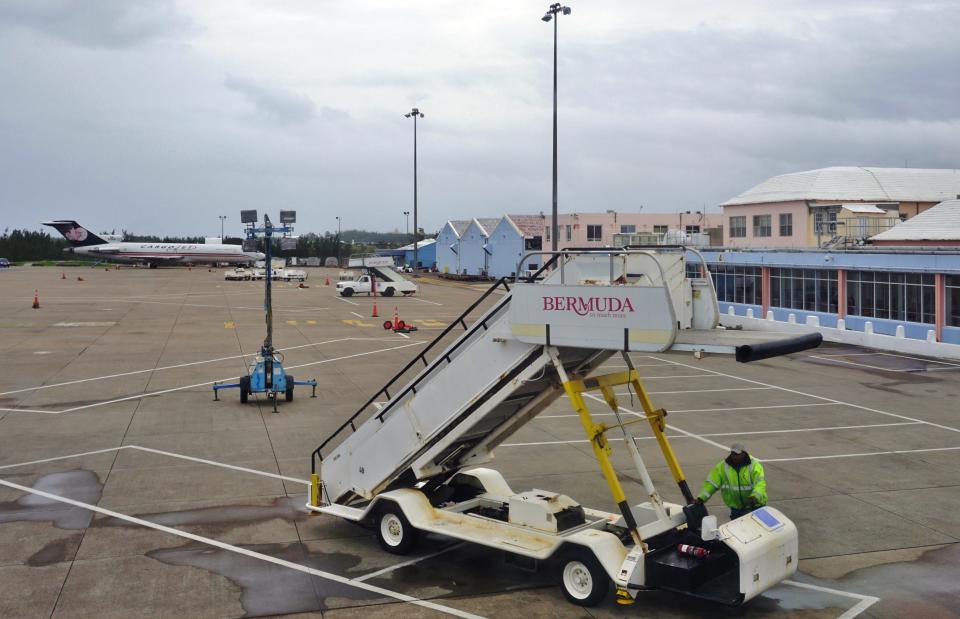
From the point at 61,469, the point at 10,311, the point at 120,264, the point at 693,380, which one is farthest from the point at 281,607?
the point at 120,264

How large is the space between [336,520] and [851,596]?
23.8ft

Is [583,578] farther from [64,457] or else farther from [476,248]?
[476,248]

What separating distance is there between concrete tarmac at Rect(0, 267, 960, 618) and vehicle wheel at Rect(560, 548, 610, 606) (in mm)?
163

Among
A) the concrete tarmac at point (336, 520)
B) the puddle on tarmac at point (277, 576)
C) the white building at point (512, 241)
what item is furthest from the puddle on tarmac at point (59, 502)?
the white building at point (512, 241)

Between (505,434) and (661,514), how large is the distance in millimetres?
2467

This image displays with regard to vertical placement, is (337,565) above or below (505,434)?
below

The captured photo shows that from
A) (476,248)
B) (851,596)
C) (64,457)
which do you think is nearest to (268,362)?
(64,457)

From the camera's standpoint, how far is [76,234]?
145 meters

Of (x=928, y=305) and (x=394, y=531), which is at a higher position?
(x=928, y=305)

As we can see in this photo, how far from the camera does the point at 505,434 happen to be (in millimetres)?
12062

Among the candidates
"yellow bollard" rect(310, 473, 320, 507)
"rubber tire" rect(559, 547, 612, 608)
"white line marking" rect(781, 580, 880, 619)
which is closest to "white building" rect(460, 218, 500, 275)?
"yellow bollard" rect(310, 473, 320, 507)

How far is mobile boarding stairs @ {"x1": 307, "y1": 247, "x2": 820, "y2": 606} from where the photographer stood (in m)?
9.63

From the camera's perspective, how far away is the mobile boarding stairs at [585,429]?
31.6ft

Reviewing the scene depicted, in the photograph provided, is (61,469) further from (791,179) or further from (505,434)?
(791,179)
